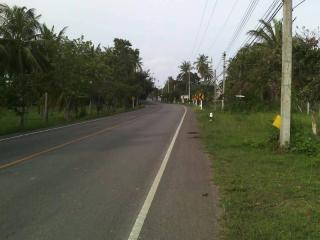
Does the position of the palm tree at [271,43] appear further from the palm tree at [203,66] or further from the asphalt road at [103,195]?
the palm tree at [203,66]

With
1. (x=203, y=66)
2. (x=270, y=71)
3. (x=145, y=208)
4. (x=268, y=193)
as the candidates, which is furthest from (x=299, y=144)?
(x=203, y=66)

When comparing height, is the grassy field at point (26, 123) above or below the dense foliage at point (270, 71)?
below

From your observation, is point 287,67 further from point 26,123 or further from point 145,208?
point 26,123

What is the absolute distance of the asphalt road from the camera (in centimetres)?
713

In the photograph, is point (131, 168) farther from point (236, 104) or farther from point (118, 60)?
point (118, 60)

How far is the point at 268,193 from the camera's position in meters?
9.68

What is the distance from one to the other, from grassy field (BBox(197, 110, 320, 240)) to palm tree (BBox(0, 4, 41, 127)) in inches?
971

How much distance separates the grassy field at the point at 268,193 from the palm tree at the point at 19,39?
24.7 metres

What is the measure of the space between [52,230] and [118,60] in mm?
80914

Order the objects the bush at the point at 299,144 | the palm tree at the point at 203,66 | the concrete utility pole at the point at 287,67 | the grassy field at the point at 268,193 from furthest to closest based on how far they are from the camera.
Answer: the palm tree at the point at 203,66, the concrete utility pole at the point at 287,67, the bush at the point at 299,144, the grassy field at the point at 268,193

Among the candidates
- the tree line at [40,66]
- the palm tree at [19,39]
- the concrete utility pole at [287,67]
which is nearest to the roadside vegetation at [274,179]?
the concrete utility pole at [287,67]

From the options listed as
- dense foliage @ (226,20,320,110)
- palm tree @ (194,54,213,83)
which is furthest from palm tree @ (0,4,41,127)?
palm tree @ (194,54,213,83)

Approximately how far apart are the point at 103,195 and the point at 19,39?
3264 cm

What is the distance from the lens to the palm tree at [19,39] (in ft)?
125
